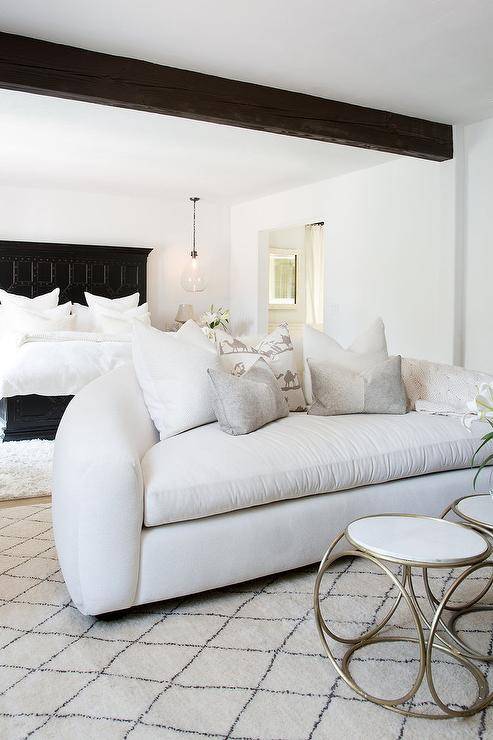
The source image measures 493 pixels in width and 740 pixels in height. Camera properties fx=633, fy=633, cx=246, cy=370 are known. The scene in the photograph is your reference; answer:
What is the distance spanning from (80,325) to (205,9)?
4779 mm

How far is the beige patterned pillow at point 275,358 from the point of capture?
10.5 feet

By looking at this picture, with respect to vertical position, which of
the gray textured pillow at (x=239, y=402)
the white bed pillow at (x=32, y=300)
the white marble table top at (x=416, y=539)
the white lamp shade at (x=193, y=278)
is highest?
the white lamp shade at (x=193, y=278)

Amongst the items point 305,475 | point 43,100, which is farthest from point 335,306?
point 305,475

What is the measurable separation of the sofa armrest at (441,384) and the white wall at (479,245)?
1.57 meters

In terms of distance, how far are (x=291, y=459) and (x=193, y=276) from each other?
5904mm

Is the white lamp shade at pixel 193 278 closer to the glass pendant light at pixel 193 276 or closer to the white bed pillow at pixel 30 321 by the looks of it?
the glass pendant light at pixel 193 276

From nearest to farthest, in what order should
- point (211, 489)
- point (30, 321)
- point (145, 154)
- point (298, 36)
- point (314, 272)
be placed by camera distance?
point (211, 489)
point (298, 36)
point (145, 154)
point (30, 321)
point (314, 272)

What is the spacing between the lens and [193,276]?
26.6 feet

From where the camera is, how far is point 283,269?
9.02m

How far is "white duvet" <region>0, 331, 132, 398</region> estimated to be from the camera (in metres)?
→ 4.97

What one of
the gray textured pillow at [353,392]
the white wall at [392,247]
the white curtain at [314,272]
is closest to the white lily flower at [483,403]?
the gray textured pillow at [353,392]

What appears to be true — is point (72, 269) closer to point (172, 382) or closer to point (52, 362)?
point (52, 362)

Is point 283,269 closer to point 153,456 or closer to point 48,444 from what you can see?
point 48,444

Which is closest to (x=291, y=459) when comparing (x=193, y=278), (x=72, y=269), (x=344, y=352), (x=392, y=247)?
(x=344, y=352)
